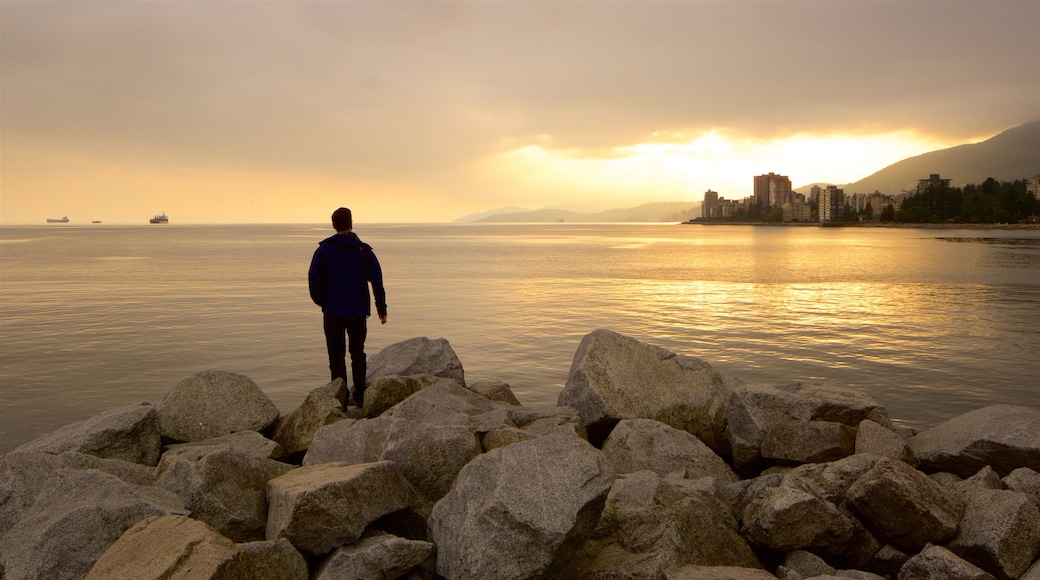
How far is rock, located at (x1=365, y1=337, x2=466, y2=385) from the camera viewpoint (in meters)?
Answer: 12.5

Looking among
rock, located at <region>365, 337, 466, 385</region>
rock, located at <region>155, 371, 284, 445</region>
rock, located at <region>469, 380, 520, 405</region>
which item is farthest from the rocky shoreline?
rock, located at <region>469, 380, 520, 405</region>

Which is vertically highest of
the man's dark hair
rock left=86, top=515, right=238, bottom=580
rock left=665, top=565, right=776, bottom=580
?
the man's dark hair

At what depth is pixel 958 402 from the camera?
593 inches

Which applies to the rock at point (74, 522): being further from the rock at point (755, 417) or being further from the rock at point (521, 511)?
the rock at point (755, 417)

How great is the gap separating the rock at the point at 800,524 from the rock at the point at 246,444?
19.9 ft

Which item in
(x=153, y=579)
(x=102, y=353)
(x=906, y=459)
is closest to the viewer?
(x=153, y=579)

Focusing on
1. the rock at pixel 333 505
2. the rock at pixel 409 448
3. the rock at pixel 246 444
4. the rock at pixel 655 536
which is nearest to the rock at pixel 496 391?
the rock at pixel 246 444

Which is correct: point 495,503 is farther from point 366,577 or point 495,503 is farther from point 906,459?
point 906,459

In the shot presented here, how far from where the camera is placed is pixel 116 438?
9.24 m

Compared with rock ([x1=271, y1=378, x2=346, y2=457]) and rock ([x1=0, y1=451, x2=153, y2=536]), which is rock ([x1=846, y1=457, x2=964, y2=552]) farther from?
rock ([x1=0, y1=451, x2=153, y2=536])

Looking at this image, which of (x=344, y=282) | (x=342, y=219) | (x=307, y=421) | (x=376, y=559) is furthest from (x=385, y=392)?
(x=376, y=559)

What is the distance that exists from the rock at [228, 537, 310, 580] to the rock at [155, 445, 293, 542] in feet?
3.22

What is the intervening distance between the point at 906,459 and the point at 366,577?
6.98 metres

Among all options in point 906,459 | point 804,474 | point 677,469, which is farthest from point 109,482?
point 906,459
